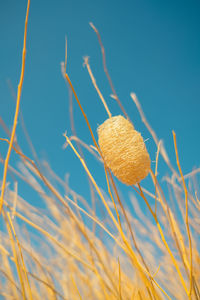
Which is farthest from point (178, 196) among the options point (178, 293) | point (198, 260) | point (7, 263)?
point (7, 263)

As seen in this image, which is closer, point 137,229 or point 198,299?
point 198,299

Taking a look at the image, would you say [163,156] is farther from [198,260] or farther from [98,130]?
[198,260]

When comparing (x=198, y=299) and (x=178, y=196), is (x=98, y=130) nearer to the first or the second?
(x=198, y=299)

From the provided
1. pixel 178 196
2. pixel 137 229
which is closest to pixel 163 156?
pixel 178 196

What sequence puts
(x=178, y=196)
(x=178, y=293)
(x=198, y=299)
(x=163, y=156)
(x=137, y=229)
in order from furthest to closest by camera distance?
(x=137, y=229), (x=178, y=293), (x=178, y=196), (x=163, y=156), (x=198, y=299)

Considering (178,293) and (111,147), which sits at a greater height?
(111,147)

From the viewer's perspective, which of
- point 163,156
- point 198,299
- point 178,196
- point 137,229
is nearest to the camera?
point 198,299

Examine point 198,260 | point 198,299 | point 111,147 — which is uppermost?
point 111,147
